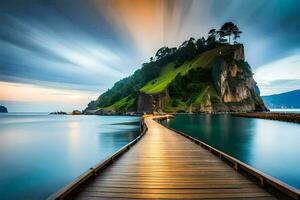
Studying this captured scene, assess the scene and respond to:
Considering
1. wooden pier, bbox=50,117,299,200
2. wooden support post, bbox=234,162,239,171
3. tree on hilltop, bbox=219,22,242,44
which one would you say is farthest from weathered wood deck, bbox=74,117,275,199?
tree on hilltop, bbox=219,22,242,44

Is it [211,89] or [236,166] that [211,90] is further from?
[236,166]

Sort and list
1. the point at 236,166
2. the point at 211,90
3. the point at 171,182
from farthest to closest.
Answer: the point at 211,90 → the point at 236,166 → the point at 171,182

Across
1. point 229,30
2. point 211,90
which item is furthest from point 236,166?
point 229,30

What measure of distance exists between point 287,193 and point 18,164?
21308mm

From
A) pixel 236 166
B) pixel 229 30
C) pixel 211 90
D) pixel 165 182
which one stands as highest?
pixel 229 30

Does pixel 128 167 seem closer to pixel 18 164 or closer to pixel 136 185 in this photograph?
pixel 136 185

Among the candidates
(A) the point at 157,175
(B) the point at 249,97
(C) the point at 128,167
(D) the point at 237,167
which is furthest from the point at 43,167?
(B) the point at 249,97

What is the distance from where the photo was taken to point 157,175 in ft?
29.4

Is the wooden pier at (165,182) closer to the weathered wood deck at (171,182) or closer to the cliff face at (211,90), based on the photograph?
the weathered wood deck at (171,182)

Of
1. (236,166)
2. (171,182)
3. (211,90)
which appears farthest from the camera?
(211,90)

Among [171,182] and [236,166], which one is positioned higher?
[236,166]

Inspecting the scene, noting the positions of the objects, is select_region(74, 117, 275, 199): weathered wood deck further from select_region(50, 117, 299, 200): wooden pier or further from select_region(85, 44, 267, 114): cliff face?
select_region(85, 44, 267, 114): cliff face

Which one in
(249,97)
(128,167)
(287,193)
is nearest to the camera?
(287,193)

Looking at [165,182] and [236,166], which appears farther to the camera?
[236,166]
